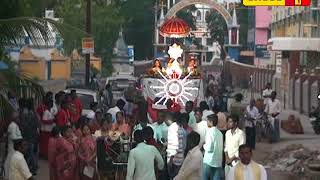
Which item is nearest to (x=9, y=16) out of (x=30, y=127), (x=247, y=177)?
(x=30, y=127)

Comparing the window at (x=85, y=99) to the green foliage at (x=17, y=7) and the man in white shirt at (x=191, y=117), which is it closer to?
the green foliage at (x=17, y=7)

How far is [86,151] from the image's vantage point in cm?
1286

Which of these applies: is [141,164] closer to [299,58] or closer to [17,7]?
[17,7]

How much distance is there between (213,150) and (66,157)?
2.52m

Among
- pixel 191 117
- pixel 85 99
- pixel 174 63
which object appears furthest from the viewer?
pixel 174 63

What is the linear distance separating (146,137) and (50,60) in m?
36.6

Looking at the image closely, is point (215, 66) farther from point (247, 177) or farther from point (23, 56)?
point (247, 177)

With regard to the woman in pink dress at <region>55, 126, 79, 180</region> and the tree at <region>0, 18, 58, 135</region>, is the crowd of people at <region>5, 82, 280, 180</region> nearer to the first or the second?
the woman in pink dress at <region>55, 126, 79, 180</region>

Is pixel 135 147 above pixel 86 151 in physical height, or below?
above

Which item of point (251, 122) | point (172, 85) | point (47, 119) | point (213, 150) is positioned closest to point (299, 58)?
point (172, 85)

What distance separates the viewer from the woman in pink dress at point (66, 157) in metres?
12.5

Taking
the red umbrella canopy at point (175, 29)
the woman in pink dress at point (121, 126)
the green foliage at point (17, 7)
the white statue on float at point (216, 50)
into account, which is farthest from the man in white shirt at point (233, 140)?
the white statue on float at point (216, 50)

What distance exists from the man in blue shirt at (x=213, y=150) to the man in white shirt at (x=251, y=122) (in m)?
6.43

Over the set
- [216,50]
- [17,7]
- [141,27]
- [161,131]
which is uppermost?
[141,27]
